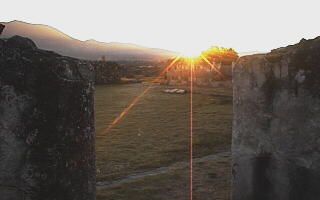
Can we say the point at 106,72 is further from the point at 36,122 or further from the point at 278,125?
the point at 36,122

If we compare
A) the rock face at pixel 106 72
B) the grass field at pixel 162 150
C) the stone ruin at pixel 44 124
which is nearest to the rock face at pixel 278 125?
the grass field at pixel 162 150

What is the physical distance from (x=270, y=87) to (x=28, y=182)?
336 centimetres

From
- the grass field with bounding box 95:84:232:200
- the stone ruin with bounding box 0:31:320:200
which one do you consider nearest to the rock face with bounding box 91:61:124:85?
the grass field with bounding box 95:84:232:200

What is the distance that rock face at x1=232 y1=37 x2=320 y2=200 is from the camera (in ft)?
14.9

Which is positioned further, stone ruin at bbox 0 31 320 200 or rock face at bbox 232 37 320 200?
rock face at bbox 232 37 320 200

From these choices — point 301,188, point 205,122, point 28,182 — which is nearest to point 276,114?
point 301,188

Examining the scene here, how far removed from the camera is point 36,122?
2566 mm

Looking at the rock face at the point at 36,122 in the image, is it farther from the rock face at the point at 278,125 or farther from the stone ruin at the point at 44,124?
the rock face at the point at 278,125

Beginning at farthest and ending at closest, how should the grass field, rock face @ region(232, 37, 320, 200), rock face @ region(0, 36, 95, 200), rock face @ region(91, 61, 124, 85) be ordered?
rock face @ region(91, 61, 124, 85)
the grass field
rock face @ region(232, 37, 320, 200)
rock face @ region(0, 36, 95, 200)

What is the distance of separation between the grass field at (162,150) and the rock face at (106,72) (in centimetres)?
1764

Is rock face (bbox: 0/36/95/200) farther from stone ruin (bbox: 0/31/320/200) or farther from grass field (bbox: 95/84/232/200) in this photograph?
grass field (bbox: 95/84/232/200)

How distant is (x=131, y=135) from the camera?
11.2 metres

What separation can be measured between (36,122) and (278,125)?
325 cm

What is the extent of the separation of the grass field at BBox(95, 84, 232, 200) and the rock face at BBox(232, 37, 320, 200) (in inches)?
49.0
